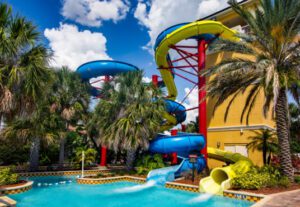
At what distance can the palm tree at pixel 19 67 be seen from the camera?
11484 mm

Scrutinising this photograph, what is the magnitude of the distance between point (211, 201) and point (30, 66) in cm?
1050

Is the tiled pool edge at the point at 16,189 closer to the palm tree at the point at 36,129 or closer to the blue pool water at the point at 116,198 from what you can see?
the blue pool water at the point at 116,198

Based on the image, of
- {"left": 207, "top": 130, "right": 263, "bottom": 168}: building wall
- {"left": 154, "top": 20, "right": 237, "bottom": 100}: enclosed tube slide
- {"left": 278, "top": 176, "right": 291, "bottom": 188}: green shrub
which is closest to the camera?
{"left": 278, "top": 176, "right": 291, "bottom": 188}: green shrub

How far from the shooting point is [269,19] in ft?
42.8

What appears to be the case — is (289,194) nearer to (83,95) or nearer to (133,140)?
(133,140)

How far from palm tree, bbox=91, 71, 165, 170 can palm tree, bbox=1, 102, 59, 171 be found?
3621mm

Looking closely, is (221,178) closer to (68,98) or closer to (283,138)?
(283,138)

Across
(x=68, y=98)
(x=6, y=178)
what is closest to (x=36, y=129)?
(x=68, y=98)

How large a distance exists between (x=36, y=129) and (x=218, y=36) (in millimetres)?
16293

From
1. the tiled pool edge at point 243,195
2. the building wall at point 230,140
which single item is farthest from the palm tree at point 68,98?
the tiled pool edge at point 243,195

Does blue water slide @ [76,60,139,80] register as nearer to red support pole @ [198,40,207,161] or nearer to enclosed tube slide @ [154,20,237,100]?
enclosed tube slide @ [154,20,237,100]

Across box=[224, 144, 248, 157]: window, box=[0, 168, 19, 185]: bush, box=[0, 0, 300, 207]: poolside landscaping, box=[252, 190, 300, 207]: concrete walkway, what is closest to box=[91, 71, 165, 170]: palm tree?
box=[0, 0, 300, 207]: poolside landscaping

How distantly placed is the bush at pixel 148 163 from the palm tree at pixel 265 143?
295 inches

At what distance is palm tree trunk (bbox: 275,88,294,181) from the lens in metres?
13.2
